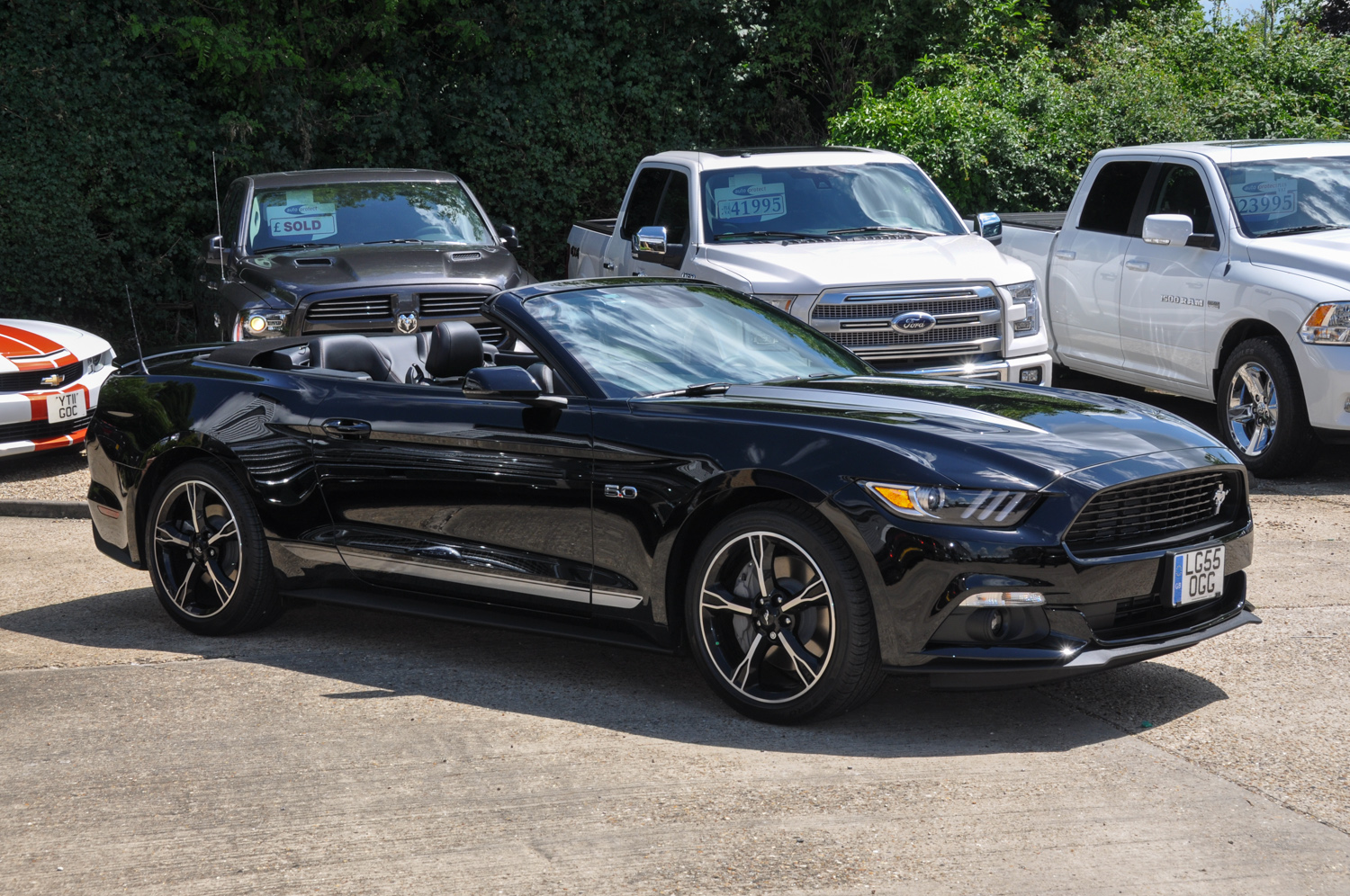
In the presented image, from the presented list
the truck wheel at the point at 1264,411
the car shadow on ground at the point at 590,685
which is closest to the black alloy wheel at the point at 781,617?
the car shadow on ground at the point at 590,685

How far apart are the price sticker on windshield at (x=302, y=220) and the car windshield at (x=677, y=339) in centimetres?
593

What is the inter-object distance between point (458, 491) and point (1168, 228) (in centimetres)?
619

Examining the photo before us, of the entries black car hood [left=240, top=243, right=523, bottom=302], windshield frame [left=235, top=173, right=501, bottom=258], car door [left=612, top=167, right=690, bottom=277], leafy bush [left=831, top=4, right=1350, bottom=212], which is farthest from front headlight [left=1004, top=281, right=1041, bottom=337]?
leafy bush [left=831, top=4, right=1350, bottom=212]

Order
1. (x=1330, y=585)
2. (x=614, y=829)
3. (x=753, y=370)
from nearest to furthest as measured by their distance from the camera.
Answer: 1. (x=614, y=829)
2. (x=753, y=370)
3. (x=1330, y=585)

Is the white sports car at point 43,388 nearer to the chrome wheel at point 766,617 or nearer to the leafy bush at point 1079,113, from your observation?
the chrome wheel at point 766,617

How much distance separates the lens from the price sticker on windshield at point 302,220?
1163 centimetres

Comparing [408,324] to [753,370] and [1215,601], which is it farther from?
[1215,601]

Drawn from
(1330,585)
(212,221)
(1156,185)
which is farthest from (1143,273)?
(212,221)

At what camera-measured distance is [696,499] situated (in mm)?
5051

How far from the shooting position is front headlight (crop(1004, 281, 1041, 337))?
9938 millimetres

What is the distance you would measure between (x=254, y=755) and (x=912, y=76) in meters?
15.4

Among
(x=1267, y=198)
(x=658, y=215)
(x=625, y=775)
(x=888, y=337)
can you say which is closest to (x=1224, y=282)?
(x=1267, y=198)

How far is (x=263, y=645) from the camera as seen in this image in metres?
6.38

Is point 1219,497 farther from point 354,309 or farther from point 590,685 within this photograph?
point 354,309
